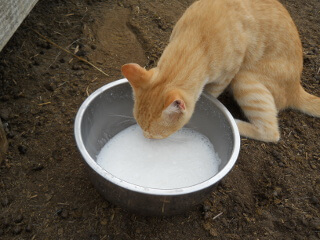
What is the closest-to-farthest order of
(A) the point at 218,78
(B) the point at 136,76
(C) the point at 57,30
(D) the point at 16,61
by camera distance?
(B) the point at 136,76
(A) the point at 218,78
(D) the point at 16,61
(C) the point at 57,30

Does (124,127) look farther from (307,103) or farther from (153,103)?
(307,103)

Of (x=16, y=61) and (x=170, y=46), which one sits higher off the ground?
(x=170, y=46)

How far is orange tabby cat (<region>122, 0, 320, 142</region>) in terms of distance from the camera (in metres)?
1.98

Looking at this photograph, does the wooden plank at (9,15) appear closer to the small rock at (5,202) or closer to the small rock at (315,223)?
the small rock at (5,202)

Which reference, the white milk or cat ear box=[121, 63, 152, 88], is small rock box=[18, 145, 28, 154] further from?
cat ear box=[121, 63, 152, 88]

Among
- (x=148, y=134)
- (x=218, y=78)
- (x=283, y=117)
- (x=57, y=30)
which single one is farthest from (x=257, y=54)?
(x=57, y=30)

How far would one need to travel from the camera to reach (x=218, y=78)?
96.5 inches

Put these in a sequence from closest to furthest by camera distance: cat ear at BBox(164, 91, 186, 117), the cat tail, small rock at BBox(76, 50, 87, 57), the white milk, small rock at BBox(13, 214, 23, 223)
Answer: cat ear at BBox(164, 91, 186, 117)
small rock at BBox(13, 214, 23, 223)
the white milk
the cat tail
small rock at BBox(76, 50, 87, 57)

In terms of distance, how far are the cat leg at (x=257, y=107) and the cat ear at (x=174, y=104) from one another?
971mm

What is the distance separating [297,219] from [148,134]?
3.72 ft

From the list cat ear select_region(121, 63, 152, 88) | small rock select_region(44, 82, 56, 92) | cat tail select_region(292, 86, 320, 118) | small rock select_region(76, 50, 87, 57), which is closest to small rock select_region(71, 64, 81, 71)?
small rock select_region(76, 50, 87, 57)

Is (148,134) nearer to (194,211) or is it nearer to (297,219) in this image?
(194,211)

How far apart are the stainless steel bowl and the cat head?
0.32 m

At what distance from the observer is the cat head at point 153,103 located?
1.90 metres
